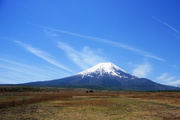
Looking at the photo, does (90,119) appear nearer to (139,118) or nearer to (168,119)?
(139,118)

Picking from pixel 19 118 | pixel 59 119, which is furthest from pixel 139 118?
pixel 19 118

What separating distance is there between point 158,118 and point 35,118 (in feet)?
49.6

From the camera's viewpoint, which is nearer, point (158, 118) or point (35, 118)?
point (35, 118)

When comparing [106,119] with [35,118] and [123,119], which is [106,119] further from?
[35,118]

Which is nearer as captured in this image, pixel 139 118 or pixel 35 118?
pixel 35 118

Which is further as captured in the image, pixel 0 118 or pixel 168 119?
pixel 168 119

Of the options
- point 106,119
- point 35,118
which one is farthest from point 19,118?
point 106,119

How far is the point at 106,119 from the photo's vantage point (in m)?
20.6

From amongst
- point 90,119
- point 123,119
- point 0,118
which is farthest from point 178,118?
point 0,118

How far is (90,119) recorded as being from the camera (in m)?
20.5

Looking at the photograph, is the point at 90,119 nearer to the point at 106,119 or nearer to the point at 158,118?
the point at 106,119

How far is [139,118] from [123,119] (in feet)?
7.93

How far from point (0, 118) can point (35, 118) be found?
12.5 feet

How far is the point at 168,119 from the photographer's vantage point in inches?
829
